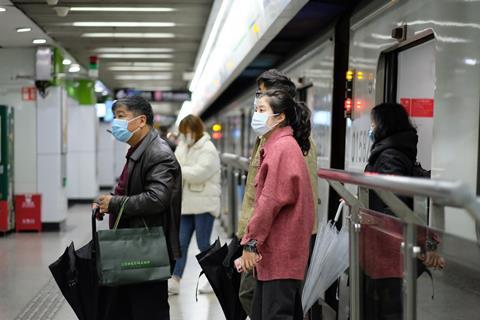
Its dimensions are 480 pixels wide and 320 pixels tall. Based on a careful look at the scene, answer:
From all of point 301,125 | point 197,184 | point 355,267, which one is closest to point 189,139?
point 197,184

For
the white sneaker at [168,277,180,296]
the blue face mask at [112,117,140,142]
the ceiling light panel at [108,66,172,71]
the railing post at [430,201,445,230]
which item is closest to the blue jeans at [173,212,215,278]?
the white sneaker at [168,277,180,296]

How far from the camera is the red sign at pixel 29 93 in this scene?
10.4m

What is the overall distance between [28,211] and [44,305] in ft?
16.9

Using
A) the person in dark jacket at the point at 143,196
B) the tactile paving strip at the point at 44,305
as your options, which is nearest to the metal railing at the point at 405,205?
the person in dark jacket at the point at 143,196

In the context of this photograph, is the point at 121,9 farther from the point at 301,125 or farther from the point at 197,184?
the point at 301,125

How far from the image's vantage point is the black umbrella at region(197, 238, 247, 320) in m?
3.49

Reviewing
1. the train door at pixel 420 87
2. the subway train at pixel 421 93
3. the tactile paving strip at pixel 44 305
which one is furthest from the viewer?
the tactile paving strip at pixel 44 305

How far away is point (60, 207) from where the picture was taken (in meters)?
10.6

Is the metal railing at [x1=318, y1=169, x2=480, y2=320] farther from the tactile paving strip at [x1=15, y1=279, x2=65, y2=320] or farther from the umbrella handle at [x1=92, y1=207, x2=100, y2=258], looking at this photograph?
the tactile paving strip at [x1=15, y1=279, x2=65, y2=320]

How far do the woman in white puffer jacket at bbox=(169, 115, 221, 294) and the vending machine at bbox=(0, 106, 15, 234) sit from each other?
4746 mm

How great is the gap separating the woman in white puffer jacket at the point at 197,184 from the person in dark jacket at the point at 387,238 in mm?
2510

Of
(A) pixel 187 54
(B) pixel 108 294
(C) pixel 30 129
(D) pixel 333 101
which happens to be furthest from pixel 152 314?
(A) pixel 187 54

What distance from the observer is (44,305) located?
17.6 feet

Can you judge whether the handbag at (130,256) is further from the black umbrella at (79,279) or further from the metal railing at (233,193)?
the metal railing at (233,193)
